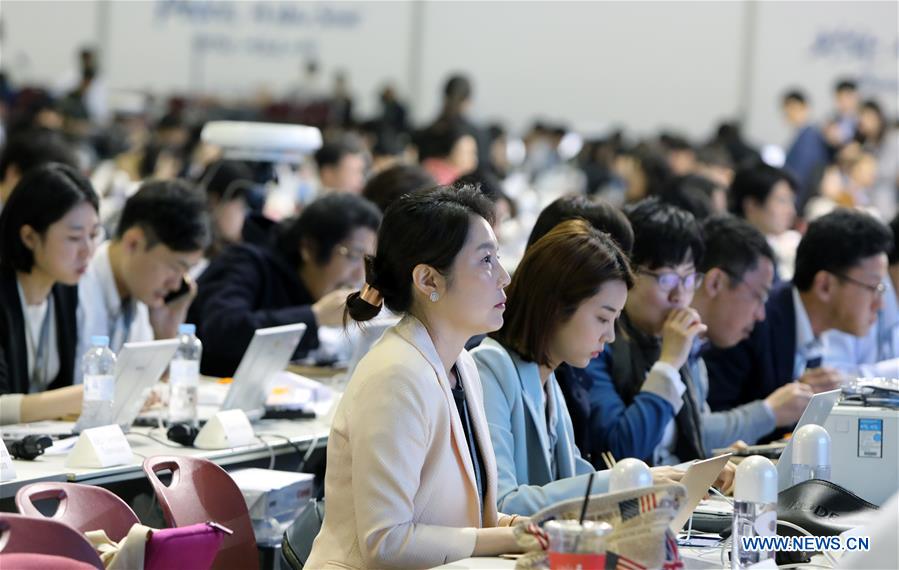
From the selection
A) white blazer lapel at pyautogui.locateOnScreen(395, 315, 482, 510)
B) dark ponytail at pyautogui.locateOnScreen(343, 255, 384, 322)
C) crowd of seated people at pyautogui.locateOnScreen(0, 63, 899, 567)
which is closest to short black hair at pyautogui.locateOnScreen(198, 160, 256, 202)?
crowd of seated people at pyautogui.locateOnScreen(0, 63, 899, 567)

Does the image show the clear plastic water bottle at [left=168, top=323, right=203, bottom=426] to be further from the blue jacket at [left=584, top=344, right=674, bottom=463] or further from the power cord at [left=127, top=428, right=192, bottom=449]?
the blue jacket at [left=584, top=344, right=674, bottom=463]

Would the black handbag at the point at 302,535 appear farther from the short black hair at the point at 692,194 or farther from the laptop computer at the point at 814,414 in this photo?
the short black hair at the point at 692,194

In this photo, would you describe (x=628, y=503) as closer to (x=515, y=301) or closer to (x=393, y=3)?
(x=515, y=301)

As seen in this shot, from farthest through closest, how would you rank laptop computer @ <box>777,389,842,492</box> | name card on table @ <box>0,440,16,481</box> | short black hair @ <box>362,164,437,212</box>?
short black hair @ <box>362,164,437,212</box>
name card on table @ <box>0,440,16,481</box>
laptop computer @ <box>777,389,842,492</box>

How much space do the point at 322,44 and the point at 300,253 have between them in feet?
32.5


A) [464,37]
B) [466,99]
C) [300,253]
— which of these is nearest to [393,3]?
[464,37]

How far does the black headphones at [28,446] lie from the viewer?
2.97m

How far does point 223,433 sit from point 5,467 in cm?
61

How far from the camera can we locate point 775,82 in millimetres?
13016

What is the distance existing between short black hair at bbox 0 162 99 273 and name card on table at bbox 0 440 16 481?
0.95 m

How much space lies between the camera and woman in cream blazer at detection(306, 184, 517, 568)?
2180mm

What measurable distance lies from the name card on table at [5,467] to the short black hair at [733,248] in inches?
76.6

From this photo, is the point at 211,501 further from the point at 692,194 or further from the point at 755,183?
the point at 755,183

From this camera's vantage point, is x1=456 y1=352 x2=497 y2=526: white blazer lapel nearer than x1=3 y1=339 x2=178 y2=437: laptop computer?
Yes
